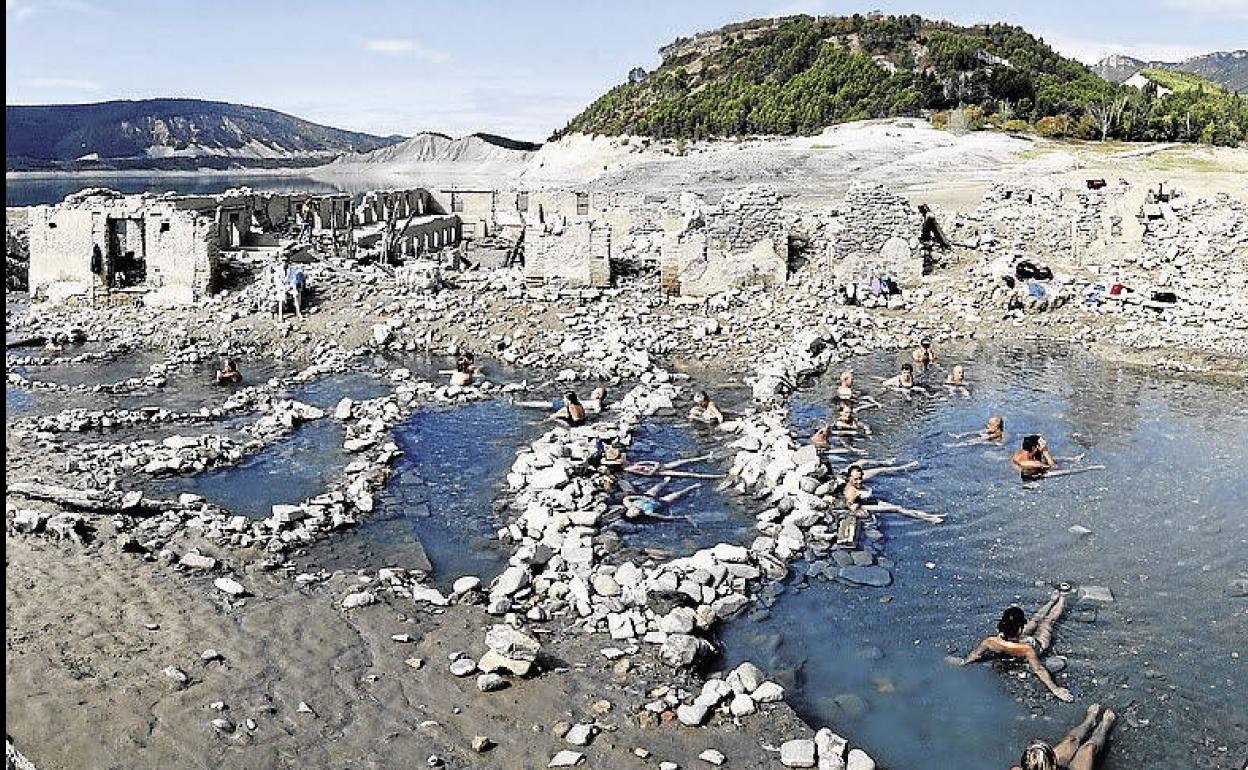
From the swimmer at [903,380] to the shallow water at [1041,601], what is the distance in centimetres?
121

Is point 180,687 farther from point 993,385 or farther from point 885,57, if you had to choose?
point 885,57

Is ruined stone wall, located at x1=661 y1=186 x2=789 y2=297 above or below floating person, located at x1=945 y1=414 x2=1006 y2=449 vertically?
above

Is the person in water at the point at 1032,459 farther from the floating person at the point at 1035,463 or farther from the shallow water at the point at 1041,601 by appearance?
the shallow water at the point at 1041,601

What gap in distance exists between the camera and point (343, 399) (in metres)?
16.2

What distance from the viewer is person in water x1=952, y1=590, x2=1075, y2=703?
8219 mm

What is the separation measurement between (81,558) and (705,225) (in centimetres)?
1566

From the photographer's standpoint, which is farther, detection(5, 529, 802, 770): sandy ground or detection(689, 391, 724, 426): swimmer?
detection(689, 391, 724, 426): swimmer

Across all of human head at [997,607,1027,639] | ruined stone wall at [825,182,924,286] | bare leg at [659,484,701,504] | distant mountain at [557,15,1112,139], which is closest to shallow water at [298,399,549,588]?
bare leg at [659,484,701,504]

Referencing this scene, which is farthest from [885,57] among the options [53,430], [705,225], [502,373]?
[53,430]

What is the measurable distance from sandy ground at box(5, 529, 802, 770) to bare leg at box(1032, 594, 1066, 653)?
2719 mm

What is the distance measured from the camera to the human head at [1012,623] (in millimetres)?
8484

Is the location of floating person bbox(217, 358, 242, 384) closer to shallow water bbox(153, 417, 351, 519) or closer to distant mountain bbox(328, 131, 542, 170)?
shallow water bbox(153, 417, 351, 519)

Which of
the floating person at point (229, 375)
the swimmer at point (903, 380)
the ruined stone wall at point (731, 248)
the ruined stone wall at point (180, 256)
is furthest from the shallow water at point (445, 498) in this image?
the ruined stone wall at point (180, 256)

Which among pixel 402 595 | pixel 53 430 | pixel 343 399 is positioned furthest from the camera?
pixel 343 399
